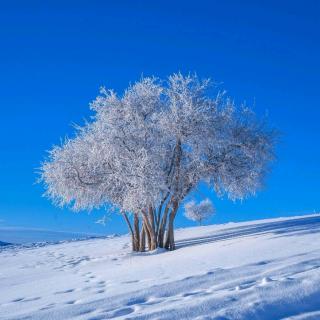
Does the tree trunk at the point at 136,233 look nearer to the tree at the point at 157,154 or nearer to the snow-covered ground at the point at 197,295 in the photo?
the tree at the point at 157,154

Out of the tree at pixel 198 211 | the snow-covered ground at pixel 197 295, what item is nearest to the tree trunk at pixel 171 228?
the snow-covered ground at pixel 197 295

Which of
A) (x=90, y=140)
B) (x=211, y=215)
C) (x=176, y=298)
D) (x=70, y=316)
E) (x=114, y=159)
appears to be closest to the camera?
(x=70, y=316)

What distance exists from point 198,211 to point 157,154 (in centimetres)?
4608

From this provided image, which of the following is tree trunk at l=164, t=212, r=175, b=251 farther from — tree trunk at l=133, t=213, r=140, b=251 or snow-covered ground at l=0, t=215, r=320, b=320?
snow-covered ground at l=0, t=215, r=320, b=320

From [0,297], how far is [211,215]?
57427 mm

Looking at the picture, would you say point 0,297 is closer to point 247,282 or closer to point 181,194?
point 247,282

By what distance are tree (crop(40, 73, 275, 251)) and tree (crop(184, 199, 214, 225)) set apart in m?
42.3

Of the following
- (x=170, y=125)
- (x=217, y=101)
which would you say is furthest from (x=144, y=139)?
Answer: (x=217, y=101)

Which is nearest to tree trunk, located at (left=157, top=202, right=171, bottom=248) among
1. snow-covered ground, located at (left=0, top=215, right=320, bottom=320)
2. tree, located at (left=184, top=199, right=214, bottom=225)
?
snow-covered ground, located at (left=0, top=215, right=320, bottom=320)

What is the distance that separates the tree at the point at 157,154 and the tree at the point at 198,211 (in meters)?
42.3

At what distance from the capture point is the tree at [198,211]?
210ft

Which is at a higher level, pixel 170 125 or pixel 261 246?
pixel 170 125

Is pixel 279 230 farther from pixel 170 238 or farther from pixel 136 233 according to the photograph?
pixel 136 233

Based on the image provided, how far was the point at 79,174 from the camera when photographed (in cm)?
2098
